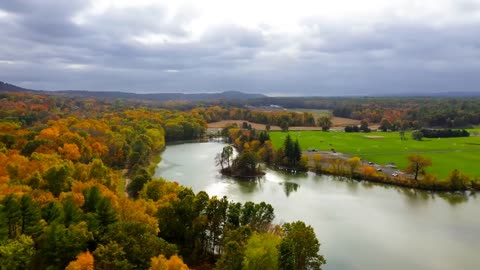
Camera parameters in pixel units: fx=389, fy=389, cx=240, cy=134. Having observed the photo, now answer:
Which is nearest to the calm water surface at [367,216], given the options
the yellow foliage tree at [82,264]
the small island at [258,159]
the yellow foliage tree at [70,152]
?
the small island at [258,159]

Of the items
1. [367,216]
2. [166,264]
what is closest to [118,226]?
[166,264]

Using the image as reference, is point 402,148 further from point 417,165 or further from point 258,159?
point 258,159

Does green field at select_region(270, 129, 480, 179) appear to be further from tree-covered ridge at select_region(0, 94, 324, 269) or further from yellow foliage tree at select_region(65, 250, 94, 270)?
yellow foliage tree at select_region(65, 250, 94, 270)

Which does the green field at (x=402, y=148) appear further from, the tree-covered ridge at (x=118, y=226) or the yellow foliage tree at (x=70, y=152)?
the yellow foliage tree at (x=70, y=152)

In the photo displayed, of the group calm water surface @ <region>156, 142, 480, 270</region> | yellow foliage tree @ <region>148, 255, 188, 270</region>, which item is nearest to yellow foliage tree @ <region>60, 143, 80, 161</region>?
calm water surface @ <region>156, 142, 480, 270</region>

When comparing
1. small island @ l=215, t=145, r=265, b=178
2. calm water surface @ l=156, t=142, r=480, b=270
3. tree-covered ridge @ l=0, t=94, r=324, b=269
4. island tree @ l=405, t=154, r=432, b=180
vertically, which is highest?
tree-covered ridge @ l=0, t=94, r=324, b=269

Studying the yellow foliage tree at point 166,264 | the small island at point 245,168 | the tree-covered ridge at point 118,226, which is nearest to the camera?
the yellow foliage tree at point 166,264

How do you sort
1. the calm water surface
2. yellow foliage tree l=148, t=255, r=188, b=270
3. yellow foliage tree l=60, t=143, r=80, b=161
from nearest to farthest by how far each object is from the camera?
1. yellow foliage tree l=148, t=255, r=188, b=270
2. the calm water surface
3. yellow foliage tree l=60, t=143, r=80, b=161
